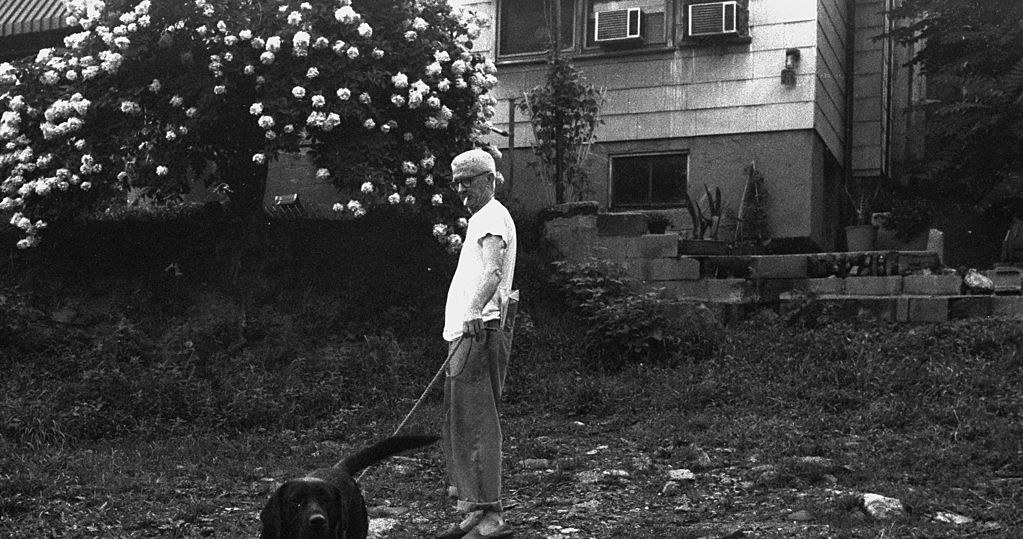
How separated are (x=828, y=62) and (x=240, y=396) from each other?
25.2 feet

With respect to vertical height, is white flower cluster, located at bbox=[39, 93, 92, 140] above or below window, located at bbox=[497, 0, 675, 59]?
below

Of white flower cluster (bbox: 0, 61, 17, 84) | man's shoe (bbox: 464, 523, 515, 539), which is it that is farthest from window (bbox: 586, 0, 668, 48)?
man's shoe (bbox: 464, 523, 515, 539)

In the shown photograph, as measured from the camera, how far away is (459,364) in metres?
5.91

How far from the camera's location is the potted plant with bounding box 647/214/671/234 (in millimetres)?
11844

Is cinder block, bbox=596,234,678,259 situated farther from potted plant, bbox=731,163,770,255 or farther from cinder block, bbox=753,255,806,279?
potted plant, bbox=731,163,770,255

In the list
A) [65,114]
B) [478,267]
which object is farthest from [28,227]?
[478,267]

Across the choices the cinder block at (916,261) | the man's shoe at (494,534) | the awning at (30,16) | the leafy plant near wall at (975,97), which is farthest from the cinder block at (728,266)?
the awning at (30,16)

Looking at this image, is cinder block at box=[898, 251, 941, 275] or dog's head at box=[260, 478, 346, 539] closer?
dog's head at box=[260, 478, 346, 539]

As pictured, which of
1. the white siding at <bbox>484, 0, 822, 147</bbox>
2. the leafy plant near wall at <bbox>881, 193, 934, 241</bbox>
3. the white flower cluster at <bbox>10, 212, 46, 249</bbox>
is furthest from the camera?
the leafy plant near wall at <bbox>881, 193, 934, 241</bbox>

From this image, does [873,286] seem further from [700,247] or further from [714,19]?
[714,19]

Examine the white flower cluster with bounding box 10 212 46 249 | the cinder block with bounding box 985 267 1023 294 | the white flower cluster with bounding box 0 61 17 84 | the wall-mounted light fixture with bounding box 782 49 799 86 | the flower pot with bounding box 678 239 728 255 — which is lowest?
the cinder block with bounding box 985 267 1023 294

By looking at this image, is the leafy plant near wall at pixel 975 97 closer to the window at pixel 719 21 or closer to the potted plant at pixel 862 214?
the potted plant at pixel 862 214

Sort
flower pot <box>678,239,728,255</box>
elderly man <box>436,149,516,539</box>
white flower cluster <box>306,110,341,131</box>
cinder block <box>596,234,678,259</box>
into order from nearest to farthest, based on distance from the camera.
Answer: elderly man <box>436,149,516,539</box>, white flower cluster <box>306,110,341,131</box>, cinder block <box>596,234,678,259</box>, flower pot <box>678,239,728,255</box>

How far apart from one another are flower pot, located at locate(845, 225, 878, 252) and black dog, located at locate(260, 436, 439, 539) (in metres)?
9.02
